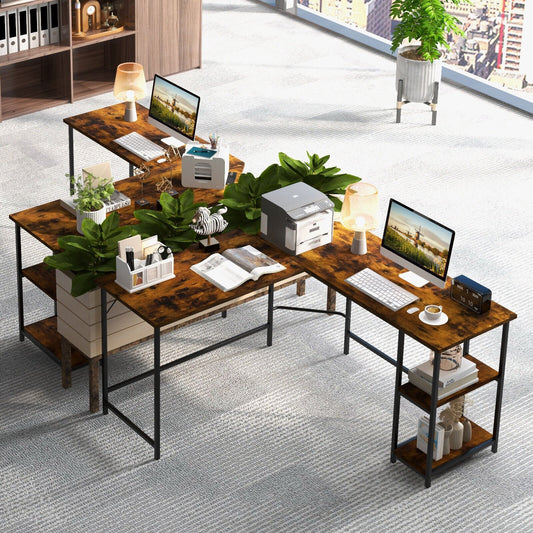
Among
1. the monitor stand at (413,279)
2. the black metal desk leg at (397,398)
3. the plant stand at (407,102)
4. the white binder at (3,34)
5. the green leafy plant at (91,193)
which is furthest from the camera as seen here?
the plant stand at (407,102)

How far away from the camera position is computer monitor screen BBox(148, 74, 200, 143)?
6.34 m

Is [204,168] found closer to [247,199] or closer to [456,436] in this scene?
[247,199]

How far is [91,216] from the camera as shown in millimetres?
5523

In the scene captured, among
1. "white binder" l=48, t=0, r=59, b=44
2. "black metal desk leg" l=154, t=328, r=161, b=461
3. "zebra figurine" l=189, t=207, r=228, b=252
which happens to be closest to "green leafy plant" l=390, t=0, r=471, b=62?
"white binder" l=48, t=0, r=59, b=44

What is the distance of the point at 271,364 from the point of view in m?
5.96

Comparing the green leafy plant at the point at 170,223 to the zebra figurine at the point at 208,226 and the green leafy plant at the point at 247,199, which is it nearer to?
the zebra figurine at the point at 208,226

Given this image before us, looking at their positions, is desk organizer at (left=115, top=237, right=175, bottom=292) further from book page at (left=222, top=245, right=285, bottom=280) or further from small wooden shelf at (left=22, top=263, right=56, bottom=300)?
small wooden shelf at (left=22, top=263, right=56, bottom=300)

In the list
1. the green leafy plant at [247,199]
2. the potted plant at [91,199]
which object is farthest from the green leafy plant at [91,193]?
the green leafy plant at [247,199]

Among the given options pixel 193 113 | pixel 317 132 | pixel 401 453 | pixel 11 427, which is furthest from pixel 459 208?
pixel 11 427

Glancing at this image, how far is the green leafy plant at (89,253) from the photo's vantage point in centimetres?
513

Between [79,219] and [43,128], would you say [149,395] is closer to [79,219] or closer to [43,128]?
[79,219]

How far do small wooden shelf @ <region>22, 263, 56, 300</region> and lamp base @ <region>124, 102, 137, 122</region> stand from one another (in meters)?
1.42

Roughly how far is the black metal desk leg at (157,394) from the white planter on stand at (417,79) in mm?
4105

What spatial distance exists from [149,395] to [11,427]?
71 centimetres
